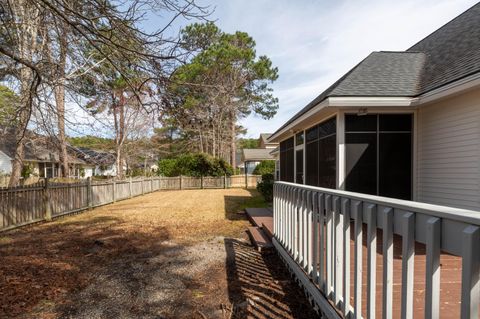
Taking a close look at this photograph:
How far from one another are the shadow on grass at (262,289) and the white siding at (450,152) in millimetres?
4024

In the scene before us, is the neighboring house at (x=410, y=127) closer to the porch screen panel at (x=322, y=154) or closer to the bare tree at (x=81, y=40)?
the porch screen panel at (x=322, y=154)

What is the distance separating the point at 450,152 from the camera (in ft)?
20.6

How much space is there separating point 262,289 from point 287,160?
10.3 m

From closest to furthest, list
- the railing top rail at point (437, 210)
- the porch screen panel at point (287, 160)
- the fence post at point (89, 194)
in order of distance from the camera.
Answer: the railing top rail at point (437, 210) < the fence post at point (89, 194) < the porch screen panel at point (287, 160)

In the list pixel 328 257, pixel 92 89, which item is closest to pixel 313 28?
pixel 92 89

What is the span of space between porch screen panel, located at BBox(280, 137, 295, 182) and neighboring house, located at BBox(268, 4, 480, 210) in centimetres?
387

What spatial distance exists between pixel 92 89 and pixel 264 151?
37454 mm

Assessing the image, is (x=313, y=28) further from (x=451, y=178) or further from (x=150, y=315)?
(x=150, y=315)

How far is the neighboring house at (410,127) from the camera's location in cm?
587

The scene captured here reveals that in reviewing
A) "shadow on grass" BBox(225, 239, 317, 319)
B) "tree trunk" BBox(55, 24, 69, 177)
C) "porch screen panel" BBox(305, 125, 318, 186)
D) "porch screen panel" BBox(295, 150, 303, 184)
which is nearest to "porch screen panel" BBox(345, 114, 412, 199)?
"porch screen panel" BBox(305, 125, 318, 186)

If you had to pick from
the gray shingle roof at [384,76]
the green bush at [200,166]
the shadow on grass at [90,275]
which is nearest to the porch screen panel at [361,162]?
the gray shingle roof at [384,76]

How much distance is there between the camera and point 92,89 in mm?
6289

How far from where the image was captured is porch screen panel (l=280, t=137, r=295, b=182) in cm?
1267

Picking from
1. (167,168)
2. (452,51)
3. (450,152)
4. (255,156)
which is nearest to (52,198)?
(450,152)
